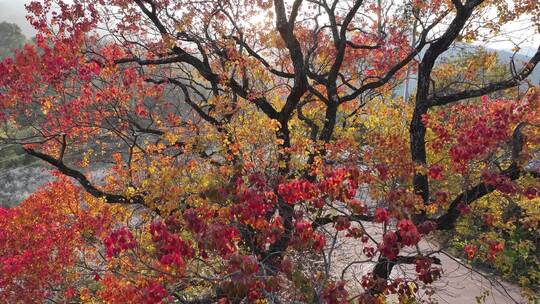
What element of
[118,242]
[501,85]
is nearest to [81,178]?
[118,242]

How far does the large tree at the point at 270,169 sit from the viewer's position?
620 cm

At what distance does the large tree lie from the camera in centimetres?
620

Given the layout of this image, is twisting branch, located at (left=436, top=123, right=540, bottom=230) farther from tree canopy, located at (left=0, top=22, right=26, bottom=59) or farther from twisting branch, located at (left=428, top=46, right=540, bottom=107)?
tree canopy, located at (left=0, top=22, right=26, bottom=59)

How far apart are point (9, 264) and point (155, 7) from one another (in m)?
9.07

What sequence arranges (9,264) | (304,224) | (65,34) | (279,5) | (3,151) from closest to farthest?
(304,224) → (279,5) → (65,34) → (9,264) → (3,151)

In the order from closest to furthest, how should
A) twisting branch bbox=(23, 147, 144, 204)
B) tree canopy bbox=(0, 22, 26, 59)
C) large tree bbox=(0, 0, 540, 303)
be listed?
large tree bbox=(0, 0, 540, 303) → twisting branch bbox=(23, 147, 144, 204) → tree canopy bbox=(0, 22, 26, 59)

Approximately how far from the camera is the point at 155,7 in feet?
31.1

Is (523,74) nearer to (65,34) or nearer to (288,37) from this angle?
(288,37)

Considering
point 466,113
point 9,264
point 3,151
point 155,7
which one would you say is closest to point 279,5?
point 155,7

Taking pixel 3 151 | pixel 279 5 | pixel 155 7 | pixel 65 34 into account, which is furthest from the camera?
pixel 3 151

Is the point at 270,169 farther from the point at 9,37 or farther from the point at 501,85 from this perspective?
the point at 9,37

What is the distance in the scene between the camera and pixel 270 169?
973 centimetres

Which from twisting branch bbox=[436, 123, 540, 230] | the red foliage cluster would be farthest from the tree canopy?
twisting branch bbox=[436, 123, 540, 230]

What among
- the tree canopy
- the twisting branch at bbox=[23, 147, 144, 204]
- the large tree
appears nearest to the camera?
the large tree
